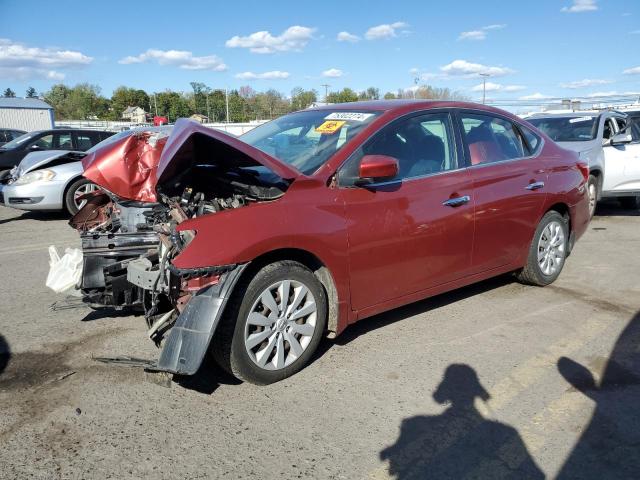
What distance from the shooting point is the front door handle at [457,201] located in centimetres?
394

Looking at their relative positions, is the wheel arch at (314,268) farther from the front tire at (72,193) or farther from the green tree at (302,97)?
the green tree at (302,97)

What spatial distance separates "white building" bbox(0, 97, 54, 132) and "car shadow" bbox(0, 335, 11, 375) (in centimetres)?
3626

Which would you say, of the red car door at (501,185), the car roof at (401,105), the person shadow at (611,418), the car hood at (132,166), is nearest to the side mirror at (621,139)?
the red car door at (501,185)

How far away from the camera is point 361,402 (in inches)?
121

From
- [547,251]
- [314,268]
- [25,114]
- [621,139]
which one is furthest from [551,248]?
[25,114]

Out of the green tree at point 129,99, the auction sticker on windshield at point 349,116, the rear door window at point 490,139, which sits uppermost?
the green tree at point 129,99

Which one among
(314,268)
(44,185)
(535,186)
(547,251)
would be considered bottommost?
(547,251)

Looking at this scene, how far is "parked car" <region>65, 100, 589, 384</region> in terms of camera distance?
3.03 meters

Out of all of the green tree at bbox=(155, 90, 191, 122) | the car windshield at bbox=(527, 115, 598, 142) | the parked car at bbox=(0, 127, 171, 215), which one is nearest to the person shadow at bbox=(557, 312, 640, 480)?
the car windshield at bbox=(527, 115, 598, 142)

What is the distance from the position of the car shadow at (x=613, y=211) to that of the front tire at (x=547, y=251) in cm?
512

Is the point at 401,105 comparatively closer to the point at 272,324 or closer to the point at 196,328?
the point at 272,324

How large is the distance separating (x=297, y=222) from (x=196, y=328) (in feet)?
2.86

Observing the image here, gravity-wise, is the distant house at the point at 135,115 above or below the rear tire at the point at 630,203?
above

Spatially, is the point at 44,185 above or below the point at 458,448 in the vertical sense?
above
